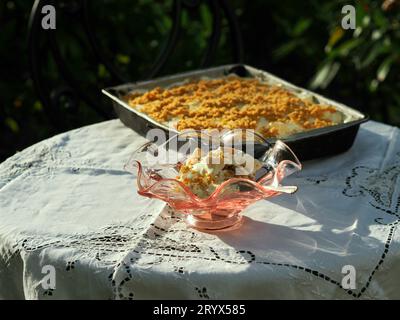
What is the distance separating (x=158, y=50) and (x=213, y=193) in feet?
6.50

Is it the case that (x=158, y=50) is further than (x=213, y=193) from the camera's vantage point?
Yes

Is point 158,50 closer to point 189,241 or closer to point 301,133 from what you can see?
point 301,133

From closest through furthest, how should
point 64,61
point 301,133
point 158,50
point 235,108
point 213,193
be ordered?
1. point 213,193
2. point 301,133
3. point 235,108
4. point 64,61
5. point 158,50

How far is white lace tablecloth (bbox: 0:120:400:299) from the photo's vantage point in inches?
50.3

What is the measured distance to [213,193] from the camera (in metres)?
1.37

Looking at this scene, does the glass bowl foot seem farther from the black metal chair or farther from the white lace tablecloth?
the black metal chair

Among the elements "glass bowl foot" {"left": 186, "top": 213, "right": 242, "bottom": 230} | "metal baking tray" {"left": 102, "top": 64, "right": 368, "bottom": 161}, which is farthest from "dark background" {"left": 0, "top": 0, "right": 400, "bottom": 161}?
"glass bowl foot" {"left": 186, "top": 213, "right": 242, "bottom": 230}

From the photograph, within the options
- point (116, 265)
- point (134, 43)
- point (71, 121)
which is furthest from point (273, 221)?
point (134, 43)

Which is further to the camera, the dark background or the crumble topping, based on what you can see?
the dark background

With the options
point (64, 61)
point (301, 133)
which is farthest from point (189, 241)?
point (64, 61)

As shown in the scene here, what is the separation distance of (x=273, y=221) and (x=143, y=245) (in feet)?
0.82

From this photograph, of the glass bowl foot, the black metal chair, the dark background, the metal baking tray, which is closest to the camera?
the glass bowl foot

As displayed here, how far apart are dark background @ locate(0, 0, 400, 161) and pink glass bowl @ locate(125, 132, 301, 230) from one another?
1.13 meters
